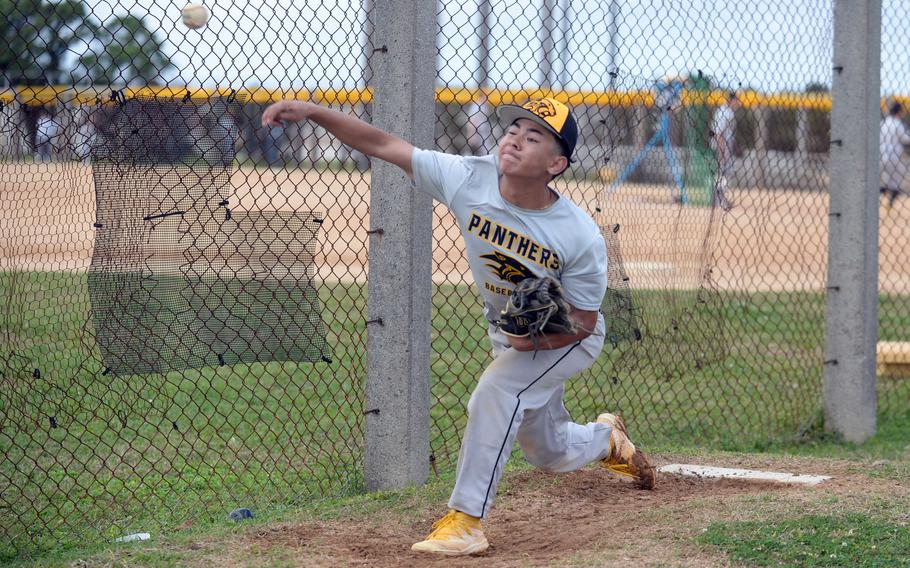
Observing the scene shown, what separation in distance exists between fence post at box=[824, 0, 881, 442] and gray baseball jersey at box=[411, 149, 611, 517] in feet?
9.72

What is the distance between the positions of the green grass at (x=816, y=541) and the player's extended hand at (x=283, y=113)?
2116 millimetres

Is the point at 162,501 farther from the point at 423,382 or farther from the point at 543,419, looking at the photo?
the point at 543,419

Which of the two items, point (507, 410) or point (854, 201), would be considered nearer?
point (507, 410)

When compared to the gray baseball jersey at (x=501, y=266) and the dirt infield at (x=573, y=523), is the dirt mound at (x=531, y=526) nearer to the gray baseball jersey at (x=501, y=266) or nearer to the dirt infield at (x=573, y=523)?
the dirt infield at (x=573, y=523)

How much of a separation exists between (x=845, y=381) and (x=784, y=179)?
1.80 m

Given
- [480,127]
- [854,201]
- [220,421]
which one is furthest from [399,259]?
[480,127]

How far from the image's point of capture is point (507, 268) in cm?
389

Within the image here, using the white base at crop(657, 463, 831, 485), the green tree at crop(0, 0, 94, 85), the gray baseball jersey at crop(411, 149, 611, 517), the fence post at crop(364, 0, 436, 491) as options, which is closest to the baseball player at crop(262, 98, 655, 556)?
the gray baseball jersey at crop(411, 149, 611, 517)

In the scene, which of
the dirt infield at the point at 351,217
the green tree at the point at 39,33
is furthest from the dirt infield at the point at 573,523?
the green tree at the point at 39,33

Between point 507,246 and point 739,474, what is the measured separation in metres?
2.01

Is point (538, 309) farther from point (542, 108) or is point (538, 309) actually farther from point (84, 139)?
point (84, 139)

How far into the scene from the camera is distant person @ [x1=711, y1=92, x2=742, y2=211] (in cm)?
622

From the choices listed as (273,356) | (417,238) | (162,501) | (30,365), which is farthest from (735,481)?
(30,365)

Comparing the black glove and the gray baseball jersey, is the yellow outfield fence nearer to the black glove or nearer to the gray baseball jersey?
the gray baseball jersey
